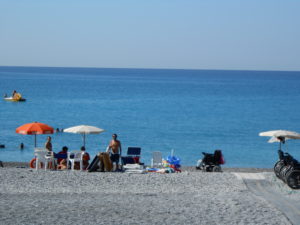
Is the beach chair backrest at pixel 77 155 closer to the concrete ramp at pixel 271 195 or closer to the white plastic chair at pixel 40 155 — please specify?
the white plastic chair at pixel 40 155

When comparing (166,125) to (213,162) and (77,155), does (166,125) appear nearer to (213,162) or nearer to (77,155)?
(213,162)

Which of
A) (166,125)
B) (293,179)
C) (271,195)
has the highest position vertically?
(293,179)

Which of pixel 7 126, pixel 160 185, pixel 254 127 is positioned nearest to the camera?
pixel 160 185

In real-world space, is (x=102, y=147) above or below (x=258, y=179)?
below

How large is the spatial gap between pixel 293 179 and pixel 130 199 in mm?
4163

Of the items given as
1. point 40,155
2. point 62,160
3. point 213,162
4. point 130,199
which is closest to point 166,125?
point 213,162

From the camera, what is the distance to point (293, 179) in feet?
43.1

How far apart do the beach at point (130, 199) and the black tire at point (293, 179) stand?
0.16m

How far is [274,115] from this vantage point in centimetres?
6044

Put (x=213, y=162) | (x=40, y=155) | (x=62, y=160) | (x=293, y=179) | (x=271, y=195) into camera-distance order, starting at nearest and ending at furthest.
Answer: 1. (x=271, y=195)
2. (x=293, y=179)
3. (x=40, y=155)
4. (x=62, y=160)
5. (x=213, y=162)

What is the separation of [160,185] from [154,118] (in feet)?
135

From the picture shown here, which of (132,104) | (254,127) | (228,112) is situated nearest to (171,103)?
(132,104)

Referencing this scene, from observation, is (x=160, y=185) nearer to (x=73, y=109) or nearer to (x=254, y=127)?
(x=254, y=127)

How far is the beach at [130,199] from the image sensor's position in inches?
380
